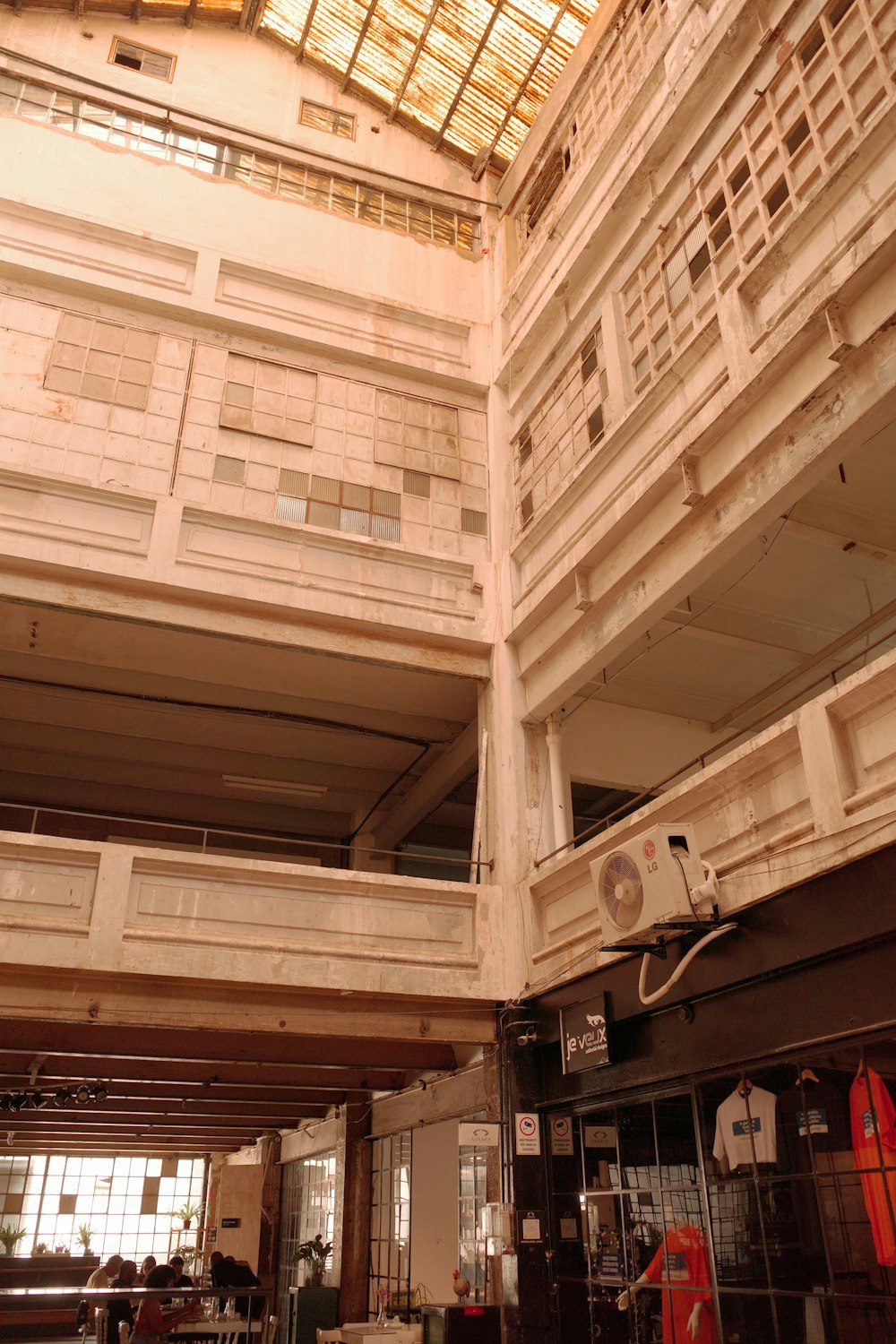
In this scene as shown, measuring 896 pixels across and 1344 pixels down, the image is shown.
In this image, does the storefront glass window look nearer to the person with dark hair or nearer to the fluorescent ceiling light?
the person with dark hair

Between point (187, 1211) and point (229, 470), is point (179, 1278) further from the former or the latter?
point (187, 1211)

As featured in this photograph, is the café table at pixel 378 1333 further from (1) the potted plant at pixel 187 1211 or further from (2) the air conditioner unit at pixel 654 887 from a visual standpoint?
(1) the potted plant at pixel 187 1211

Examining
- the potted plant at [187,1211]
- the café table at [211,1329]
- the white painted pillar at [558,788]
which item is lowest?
the café table at [211,1329]

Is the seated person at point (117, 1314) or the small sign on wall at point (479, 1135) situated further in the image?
the seated person at point (117, 1314)

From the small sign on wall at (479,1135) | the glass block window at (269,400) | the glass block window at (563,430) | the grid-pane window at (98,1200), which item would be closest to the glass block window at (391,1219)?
the small sign on wall at (479,1135)

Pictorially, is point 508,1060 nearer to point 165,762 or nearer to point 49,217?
point 165,762

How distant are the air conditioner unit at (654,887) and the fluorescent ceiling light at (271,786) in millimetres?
7150

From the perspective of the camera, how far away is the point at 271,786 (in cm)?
1378

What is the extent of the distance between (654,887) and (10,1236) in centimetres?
2499

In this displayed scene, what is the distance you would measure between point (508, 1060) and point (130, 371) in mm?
7992

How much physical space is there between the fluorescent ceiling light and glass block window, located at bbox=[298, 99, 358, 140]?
29.1 ft

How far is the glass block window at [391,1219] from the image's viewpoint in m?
11.7

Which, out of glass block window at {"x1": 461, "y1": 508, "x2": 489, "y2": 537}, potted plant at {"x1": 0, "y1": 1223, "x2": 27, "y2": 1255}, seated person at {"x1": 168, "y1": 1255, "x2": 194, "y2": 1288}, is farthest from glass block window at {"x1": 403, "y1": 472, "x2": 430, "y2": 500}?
potted plant at {"x1": 0, "y1": 1223, "x2": 27, "y2": 1255}

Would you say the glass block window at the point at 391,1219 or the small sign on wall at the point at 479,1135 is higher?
the small sign on wall at the point at 479,1135
